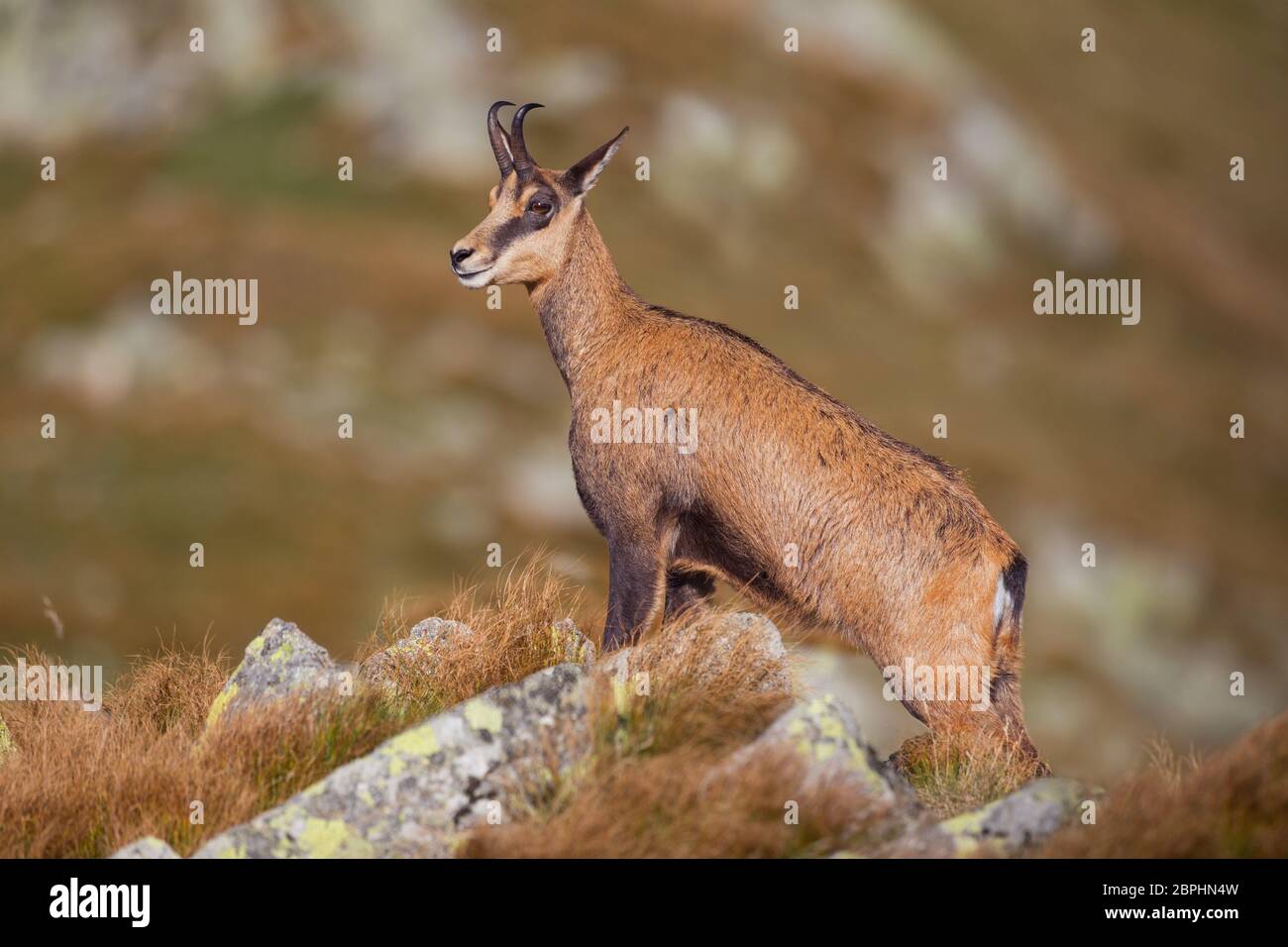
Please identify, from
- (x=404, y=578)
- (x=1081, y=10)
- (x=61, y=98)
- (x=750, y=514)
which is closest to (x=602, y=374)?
(x=750, y=514)

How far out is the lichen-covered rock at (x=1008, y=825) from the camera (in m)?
10.1

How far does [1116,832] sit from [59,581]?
212ft

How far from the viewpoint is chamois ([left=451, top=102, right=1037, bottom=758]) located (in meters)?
12.8

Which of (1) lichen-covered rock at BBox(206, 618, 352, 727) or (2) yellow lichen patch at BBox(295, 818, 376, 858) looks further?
(1) lichen-covered rock at BBox(206, 618, 352, 727)

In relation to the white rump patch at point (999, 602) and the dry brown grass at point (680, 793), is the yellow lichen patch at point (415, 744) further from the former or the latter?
the white rump patch at point (999, 602)

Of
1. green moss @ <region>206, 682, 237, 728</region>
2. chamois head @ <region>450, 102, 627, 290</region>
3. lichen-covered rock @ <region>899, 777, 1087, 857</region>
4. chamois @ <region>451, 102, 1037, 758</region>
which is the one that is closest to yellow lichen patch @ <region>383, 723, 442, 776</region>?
chamois @ <region>451, 102, 1037, 758</region>

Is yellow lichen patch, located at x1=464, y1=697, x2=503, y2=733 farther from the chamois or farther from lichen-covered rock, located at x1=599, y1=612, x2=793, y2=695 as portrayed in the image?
the chamois

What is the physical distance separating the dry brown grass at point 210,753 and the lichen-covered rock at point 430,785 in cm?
69

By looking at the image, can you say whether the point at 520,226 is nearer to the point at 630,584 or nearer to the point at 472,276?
the point at 472,276

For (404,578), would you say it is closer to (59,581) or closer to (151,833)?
(59,581)

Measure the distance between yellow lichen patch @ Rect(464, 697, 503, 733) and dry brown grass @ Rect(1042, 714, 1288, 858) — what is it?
12.9 feet

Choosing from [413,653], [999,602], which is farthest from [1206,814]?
[413,653]

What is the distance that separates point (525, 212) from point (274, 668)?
15.6 feet

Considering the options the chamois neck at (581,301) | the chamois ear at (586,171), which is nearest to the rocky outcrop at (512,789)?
the chamois neck at (581,301)
